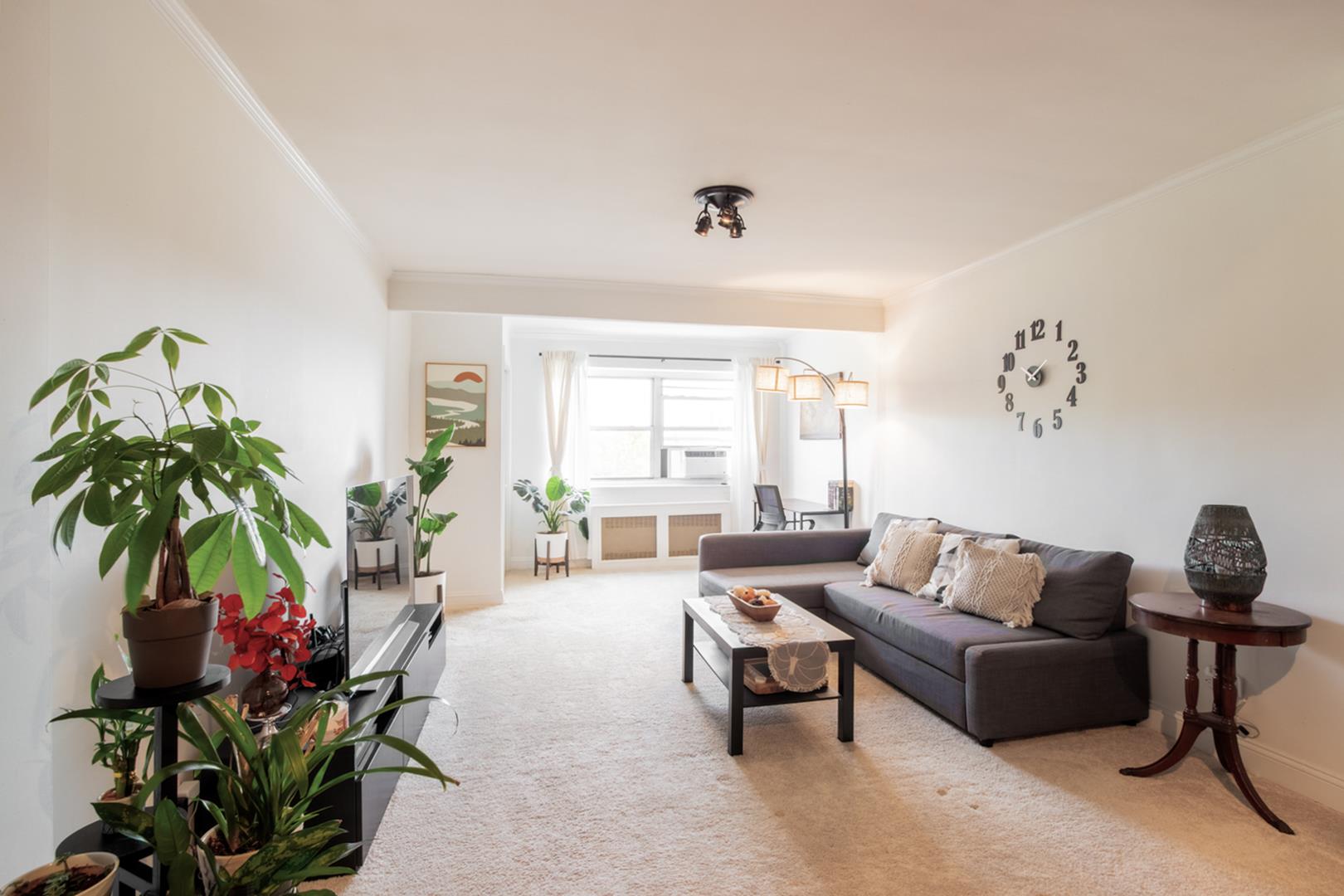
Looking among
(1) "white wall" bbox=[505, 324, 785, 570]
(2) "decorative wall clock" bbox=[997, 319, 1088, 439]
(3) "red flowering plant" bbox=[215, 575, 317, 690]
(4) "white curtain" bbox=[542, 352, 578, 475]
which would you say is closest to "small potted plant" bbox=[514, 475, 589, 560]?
(1) "white wall" bbox=[505, 324, 785, 570]

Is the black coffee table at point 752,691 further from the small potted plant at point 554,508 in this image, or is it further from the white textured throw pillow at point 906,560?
the small potted plant at point 554,508

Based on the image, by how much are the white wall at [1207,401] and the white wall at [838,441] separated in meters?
1.32

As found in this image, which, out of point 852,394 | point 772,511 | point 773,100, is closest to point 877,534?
point 852,394

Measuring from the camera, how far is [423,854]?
2.07m

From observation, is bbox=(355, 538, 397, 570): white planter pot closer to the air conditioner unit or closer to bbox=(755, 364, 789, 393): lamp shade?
bbox=(755, 364, 789, 393): lamp shade

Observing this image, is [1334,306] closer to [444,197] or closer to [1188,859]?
[1188,859]

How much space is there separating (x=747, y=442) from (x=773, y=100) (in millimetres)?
5035

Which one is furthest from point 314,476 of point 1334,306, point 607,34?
point 1334,306

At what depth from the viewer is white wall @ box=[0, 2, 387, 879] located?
1.25 metres

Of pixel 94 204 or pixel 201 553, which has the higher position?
pixel 94 204

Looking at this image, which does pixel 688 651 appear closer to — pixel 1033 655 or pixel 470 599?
pixel 1033 655

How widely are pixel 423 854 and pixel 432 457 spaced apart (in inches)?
113

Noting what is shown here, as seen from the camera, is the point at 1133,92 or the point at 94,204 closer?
the point at 94,204

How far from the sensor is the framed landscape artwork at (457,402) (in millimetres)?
4945
